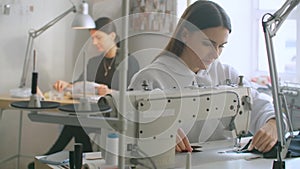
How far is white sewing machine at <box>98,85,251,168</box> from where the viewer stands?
4.32ft

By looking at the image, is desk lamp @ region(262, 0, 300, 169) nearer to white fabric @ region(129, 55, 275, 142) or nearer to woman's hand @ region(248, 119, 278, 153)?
woman's hand @ region(248, 119, 278, 153)

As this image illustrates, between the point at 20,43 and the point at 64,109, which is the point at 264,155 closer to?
the point at 64,109

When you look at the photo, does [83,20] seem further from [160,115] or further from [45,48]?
[160,115]

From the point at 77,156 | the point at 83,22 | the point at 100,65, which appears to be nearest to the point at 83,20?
the point at 83,22

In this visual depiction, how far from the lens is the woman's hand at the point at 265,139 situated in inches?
63.1

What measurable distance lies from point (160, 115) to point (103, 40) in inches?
96.4

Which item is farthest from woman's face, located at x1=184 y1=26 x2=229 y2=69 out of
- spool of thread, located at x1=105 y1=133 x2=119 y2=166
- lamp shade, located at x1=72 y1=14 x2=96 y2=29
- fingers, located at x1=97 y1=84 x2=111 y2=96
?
lamp shade, located at x1=72 y1=14 x2=96 y2=29

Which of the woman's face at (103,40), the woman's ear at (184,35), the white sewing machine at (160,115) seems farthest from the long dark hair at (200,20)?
the woman's face at (103,40)

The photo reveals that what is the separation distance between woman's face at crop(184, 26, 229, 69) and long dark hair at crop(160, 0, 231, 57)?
0.02 meters

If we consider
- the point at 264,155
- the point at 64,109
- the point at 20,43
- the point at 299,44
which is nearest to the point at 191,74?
the point at 264,155

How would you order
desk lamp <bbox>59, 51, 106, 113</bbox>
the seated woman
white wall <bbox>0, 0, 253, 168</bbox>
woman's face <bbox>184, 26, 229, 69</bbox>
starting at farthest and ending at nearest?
1. white wall <bbox>0, 0, 253, 168</bbox>
2. the seated woman
3. woman's face <bbox>184, 26, 229, 69</bbox>
4. desk lamp <bbox>59, 51, 106, 113</bbox>

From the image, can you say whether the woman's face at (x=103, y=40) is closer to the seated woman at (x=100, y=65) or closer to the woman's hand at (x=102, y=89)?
the seated woman at (x=100, y=65)

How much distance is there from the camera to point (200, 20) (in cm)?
174

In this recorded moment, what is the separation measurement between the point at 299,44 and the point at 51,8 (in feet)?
6.97
